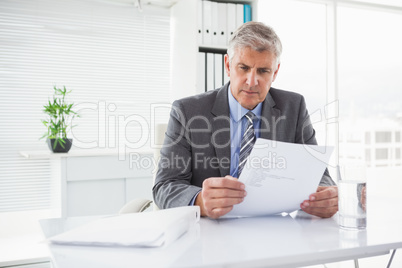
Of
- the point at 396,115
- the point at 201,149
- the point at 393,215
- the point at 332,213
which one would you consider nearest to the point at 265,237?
the point at 332,213

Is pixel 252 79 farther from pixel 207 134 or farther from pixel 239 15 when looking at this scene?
pixel 239 15

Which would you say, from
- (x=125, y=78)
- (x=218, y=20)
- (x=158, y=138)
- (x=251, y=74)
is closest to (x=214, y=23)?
(x=218, y=20)

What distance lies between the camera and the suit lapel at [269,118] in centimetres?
147

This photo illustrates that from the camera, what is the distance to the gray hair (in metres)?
1.34

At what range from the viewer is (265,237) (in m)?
0.83

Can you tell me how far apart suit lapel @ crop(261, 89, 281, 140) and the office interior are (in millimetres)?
1106

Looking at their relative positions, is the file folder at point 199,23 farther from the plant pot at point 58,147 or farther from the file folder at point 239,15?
the plant pot at point 58,147

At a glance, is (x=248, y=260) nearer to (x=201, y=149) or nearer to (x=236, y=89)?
→ (x=201, y=149)

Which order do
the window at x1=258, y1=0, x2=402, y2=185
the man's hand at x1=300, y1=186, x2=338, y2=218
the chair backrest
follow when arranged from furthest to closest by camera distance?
the window at x1=258, y1=0, x2=402, y2=185
the chair backrest
the man's hand at x1=300, y1=186, x2=338, y2=218

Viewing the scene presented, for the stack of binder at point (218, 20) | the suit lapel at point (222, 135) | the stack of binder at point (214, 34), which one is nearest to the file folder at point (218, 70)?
the stack of binder at point (214, 34)

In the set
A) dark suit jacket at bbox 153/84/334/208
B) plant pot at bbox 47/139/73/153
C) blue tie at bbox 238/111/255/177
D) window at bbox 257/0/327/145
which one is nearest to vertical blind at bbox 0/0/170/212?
plant pot at bbox 47/139/73/153

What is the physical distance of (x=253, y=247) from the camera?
2.47ft

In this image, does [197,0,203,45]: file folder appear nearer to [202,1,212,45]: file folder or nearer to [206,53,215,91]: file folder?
[202,1,212,45]: file folder

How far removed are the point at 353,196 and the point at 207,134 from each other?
25.6 inches
